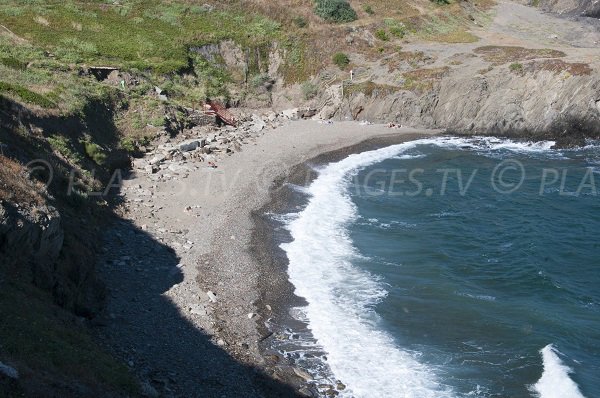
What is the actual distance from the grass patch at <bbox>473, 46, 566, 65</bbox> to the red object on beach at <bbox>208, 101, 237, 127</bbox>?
2808 centimetres

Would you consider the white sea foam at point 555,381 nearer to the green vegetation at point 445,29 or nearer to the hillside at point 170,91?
the hillside at point 170,91

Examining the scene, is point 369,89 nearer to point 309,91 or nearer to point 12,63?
point 309,91

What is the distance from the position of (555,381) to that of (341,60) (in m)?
50.4

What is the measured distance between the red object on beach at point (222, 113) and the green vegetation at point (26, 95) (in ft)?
57.7

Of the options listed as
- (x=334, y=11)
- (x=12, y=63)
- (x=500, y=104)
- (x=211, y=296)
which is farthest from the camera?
(x=334, y=11)

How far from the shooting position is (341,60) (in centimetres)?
6569

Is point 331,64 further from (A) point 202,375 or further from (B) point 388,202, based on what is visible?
(A) point 202,375

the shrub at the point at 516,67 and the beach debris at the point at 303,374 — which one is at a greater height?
the shrub at the point at 516,67

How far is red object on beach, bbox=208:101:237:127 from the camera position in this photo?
173 feet

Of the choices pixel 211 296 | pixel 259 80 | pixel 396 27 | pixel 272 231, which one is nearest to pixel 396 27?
pixel 396 27

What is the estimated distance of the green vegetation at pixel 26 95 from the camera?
36203 millimetres

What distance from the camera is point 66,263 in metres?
21.4

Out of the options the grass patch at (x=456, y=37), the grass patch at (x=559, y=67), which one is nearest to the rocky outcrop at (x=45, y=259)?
the grass patch at (x=559, y=67)

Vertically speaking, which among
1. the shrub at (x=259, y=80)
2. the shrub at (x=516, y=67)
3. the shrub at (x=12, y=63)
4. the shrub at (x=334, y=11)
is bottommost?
the shrub at (x=259, y=80)
